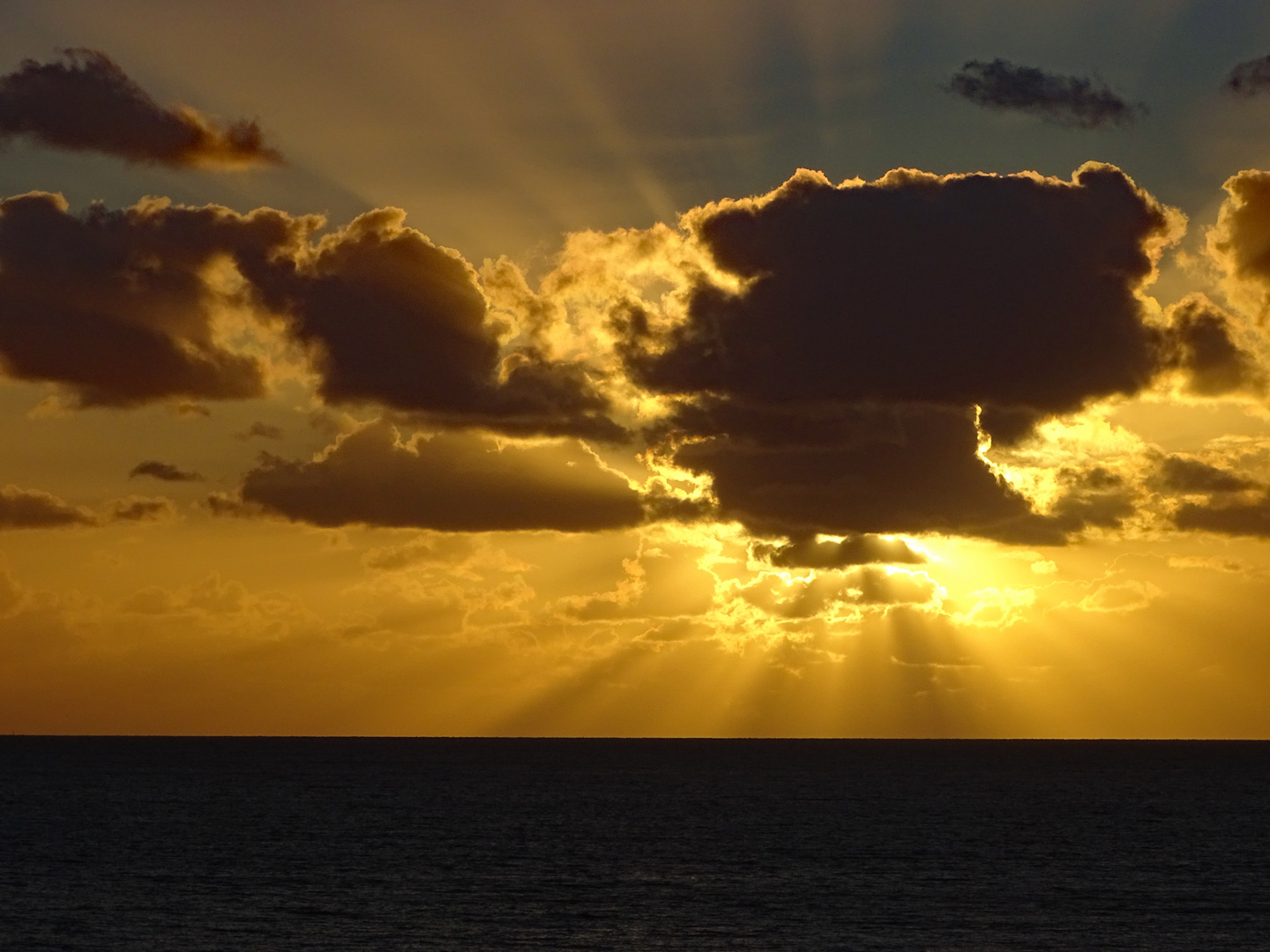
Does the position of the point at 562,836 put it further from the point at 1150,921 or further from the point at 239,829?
the point at 1150,921

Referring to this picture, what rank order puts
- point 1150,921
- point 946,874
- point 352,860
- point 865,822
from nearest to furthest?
1. point 1150,921
2. point 946,874
3. point 352,860
4. point 865,822

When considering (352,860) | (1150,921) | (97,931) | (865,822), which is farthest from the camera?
(865,822)

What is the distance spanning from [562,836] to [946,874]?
166 ft

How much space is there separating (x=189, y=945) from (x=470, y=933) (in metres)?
16.9

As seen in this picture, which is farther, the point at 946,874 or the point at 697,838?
the point at 697,838

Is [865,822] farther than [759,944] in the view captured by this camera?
Yes

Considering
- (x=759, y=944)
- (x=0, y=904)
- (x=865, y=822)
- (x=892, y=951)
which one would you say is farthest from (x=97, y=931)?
(x=865, y=822)

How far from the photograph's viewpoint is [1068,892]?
116 meters

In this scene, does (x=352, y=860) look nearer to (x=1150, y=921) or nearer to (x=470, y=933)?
(x=470, y=933)

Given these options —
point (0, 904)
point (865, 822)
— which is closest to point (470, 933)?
point (0, 904)

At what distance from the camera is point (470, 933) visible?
3654 inches

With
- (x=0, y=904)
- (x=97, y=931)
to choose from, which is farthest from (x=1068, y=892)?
(x=0, y=904)

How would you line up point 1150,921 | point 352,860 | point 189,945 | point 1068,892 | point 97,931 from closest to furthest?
point 189,945
point 97,931
point 1150,921
point 1068,892
point 352,860

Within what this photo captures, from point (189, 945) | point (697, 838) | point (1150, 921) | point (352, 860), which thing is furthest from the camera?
point (697, 838)
